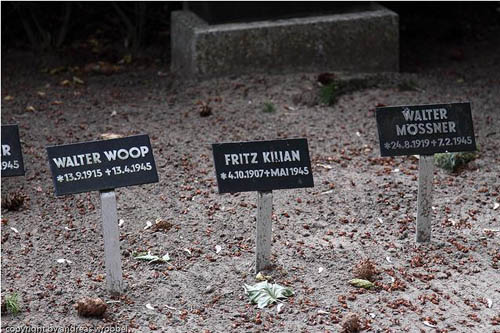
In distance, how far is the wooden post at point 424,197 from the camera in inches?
198

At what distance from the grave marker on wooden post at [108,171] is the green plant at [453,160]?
2480 mm

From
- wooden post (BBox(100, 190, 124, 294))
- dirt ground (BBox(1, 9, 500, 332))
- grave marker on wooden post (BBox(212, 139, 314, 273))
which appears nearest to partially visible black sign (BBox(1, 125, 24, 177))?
wooden post (BBox(100, 190, 124, 294))

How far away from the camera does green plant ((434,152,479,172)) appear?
6.08 metres

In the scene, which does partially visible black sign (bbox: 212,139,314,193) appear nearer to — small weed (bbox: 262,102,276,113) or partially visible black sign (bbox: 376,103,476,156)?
partially visible black sign (bbox: 376,103,476,156)

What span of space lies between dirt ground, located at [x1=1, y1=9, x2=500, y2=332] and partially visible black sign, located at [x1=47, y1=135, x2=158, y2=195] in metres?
0.60

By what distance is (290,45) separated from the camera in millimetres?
8039

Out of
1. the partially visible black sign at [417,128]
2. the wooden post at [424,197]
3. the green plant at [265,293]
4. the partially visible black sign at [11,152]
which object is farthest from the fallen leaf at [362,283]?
the partially visible black sign at [11,152]

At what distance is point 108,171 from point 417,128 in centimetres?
182

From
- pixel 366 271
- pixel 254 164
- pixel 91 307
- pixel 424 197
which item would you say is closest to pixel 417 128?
pixel 424 197

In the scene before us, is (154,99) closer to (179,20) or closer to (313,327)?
(179,20)

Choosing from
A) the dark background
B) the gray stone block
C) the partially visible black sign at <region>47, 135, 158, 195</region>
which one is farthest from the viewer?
the dark background

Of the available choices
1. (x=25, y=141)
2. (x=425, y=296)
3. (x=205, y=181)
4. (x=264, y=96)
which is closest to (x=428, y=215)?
(x=425, y=296)

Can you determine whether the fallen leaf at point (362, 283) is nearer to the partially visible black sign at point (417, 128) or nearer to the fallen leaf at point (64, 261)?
the partially visible black sign at point (417, 128)

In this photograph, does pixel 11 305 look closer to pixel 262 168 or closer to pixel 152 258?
pixel 152 258
